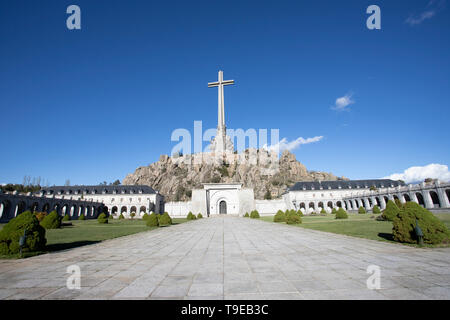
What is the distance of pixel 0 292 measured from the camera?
159 inches

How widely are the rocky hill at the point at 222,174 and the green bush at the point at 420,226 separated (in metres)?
78.2

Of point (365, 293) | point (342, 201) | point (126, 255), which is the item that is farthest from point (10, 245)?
point (342, 201)

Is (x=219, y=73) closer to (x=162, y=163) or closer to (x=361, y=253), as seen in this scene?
(x=162, y=163)

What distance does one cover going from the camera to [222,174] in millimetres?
95938

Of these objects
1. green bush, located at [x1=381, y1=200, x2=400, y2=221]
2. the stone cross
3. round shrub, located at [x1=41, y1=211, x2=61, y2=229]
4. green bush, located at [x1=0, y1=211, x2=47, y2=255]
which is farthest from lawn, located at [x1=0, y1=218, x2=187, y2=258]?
the stone cross

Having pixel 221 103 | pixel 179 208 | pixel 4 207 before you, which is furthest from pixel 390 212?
pixel 221 103

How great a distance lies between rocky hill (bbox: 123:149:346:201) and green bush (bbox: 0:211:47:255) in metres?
80.8

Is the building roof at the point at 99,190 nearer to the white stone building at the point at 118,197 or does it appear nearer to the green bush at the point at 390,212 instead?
the white stone building at the point at 118,197

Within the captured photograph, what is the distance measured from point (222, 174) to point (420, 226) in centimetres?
8857

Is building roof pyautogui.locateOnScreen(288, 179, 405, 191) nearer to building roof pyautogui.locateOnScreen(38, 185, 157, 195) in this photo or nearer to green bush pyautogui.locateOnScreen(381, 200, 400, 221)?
green bush pyautogui.locateOnScreen(381, 200, 400, 221)

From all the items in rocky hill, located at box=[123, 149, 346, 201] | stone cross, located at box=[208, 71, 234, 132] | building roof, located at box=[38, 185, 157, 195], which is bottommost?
building roof, located at box=[38, 185, 157, 195]

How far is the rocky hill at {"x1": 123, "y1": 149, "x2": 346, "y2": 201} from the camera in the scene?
8988cm

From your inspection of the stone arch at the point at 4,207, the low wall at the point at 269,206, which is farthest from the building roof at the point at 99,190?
the stone arch at the point at 4,207
